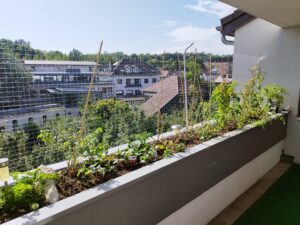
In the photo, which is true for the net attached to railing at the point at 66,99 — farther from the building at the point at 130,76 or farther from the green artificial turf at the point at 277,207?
the green artificial turf at the point at 277,207

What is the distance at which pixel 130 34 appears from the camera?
256cm

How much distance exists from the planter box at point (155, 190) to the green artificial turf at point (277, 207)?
1.83 ft

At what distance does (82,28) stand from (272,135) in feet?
11.1

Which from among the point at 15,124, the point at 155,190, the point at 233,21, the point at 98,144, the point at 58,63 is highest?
the point at 233,21

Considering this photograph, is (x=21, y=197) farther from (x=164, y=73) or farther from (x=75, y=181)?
(x=164, y=73)

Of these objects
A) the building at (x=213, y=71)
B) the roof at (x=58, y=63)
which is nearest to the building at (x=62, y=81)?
the roof at (x=58, y=63)

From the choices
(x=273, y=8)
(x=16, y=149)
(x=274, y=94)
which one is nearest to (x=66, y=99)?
(x=16, y=149)

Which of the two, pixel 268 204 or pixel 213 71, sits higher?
pixel 213 71

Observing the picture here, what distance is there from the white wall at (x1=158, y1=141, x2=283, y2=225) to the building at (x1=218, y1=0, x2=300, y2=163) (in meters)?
0.90

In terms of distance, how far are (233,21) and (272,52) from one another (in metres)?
1.00

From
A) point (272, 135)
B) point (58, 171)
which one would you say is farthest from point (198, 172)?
point (272, 135)

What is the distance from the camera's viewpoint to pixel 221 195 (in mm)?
2811

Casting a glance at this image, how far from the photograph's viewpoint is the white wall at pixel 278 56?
4.18 metres

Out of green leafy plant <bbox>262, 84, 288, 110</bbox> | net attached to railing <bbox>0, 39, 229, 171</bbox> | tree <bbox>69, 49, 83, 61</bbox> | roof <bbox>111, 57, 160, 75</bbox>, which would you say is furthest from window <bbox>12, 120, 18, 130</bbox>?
green leafy plant <bbox>262, 84, 288, 110</bbox>
